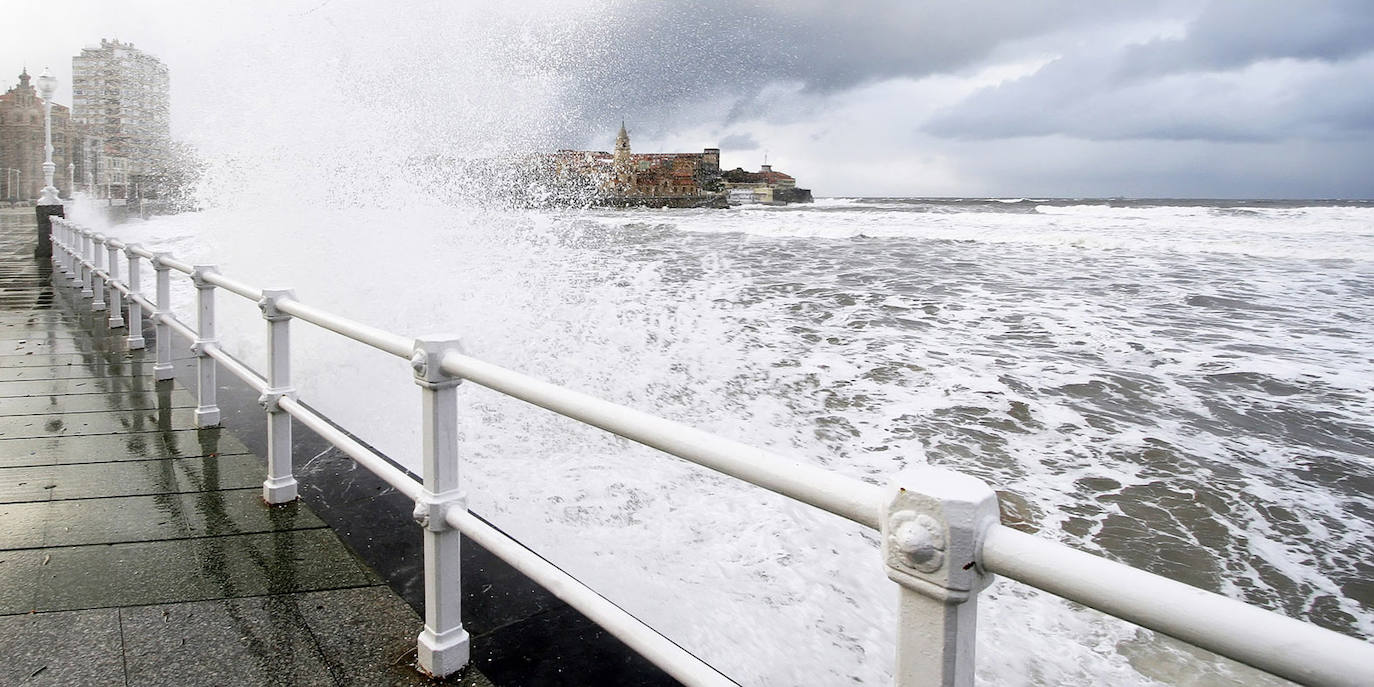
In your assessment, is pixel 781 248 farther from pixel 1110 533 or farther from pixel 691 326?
pixel 1110 533

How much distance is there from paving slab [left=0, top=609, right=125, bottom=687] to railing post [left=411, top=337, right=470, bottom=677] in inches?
33.4

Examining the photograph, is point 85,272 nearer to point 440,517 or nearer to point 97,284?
point 97,284

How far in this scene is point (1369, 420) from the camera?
8.39 metres

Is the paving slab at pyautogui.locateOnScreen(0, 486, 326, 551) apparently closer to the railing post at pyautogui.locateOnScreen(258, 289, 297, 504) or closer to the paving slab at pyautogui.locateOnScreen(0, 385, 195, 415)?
the railing post at pyautogui.locateOnScreen(258, 289, 297, 504)

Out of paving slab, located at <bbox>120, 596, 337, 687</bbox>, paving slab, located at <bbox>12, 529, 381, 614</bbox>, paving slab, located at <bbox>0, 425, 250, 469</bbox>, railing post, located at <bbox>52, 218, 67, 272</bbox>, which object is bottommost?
paving slab, located at <bbox>120, 596, 337, 687</bbox>

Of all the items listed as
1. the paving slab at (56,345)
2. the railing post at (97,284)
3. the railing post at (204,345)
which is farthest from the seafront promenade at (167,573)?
the railing post at (97,284)

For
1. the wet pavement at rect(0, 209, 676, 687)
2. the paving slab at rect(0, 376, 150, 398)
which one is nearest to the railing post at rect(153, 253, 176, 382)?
the paving slab at rect(0, 376, 150, 398)

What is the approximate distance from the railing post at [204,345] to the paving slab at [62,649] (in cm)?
209

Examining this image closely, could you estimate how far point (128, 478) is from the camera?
13.5 ft

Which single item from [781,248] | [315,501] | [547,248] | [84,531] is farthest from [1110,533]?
[781,248]

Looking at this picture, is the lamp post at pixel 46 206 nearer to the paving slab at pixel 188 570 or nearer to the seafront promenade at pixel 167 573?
the seafront promenade at pixel 167 573

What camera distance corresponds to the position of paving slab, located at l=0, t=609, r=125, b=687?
7.86ft

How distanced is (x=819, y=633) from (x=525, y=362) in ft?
22.0

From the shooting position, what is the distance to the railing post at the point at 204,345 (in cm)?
456
